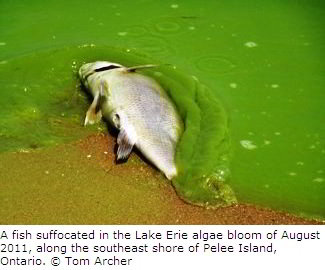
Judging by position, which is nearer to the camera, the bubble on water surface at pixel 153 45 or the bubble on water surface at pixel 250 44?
the bubble on water surface at pixel 153 45

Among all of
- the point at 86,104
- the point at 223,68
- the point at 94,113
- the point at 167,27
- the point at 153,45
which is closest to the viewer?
the point at 94,113

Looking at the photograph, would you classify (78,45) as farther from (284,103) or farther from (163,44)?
(284,103)

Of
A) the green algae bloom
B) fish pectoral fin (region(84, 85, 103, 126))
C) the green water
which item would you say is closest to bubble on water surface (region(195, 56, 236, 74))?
the green water

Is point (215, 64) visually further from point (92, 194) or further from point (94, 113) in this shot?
point (92, 194)

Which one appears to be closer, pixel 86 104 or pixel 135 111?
pixel 135 111

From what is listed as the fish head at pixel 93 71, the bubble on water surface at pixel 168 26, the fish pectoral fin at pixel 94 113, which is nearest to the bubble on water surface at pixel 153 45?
the bubble on water surface at pixel 168 26

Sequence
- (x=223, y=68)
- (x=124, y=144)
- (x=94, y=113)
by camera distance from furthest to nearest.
Result: (x=223, y=68)
(x=94, y=113)
(x=124, y=144)

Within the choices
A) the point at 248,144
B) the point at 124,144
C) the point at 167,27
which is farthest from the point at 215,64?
the point at 124,144

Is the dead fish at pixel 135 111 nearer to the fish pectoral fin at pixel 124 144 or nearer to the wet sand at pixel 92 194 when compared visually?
the fish pectoral fin at pixel 124 144
